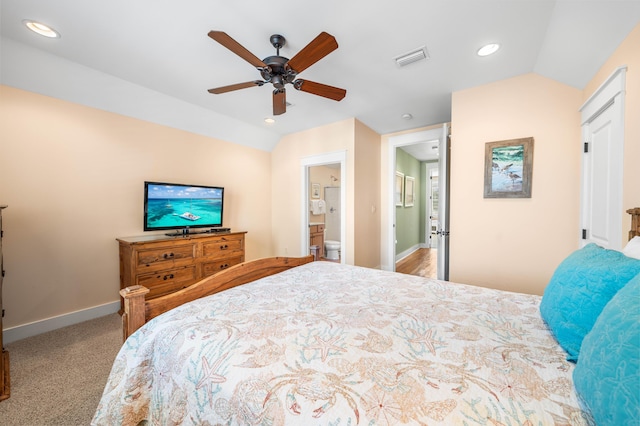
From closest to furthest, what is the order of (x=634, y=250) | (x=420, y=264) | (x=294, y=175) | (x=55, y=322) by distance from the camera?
(x=634, y=250), (x=55, y=322), (x=294, y=175), (x=420, y=264)

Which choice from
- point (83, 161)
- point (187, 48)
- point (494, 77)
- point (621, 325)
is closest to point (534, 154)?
point (494, 77)

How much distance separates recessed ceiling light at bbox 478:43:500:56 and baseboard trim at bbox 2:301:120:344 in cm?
455

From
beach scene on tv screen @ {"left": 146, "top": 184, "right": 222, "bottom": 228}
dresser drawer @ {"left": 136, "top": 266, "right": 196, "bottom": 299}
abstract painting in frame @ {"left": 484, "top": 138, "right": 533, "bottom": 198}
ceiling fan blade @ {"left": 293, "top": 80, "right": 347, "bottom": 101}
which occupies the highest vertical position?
ceiling fan blade @ {"left": 293, "top": 80, "right": 347, "bottom": 101}

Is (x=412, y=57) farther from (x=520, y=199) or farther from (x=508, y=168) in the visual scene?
(x=520, y=199)

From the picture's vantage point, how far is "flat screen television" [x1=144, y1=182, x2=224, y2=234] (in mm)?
2963

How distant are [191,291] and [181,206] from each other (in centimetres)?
216

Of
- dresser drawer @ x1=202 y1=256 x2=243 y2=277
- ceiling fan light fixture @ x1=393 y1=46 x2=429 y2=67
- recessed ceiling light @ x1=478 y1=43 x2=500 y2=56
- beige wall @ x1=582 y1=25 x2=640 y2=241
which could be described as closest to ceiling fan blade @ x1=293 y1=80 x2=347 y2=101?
ceiling fan light fixture @ x1=393 y1=46 x2=429 y2=67

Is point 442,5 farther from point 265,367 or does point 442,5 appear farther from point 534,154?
point 265,367

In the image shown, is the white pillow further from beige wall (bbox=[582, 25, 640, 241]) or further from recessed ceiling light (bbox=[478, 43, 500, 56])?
recessed ceiling light (bbox=[478, 43, 500, 56])

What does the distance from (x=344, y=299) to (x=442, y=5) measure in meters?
2.03

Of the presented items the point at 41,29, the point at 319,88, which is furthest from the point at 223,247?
the point at 41,29

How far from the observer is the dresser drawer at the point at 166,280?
2633mm

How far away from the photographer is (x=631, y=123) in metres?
1.50

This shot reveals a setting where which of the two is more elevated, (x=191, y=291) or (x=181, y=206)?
(x=181, y=206)
